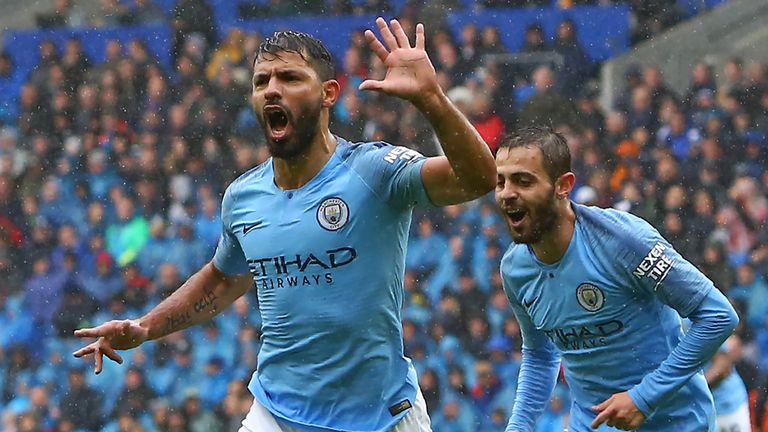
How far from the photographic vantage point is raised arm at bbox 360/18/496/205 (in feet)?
13.1

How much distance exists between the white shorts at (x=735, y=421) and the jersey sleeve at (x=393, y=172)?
2724 millimetres

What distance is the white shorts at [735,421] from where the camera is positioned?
663 centimetres

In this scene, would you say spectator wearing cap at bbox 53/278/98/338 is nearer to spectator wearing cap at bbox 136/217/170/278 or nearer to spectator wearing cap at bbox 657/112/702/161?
spectator wearing cap at bbox 136/217/170/278

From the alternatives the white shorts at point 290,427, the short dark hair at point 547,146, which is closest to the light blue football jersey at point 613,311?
the short dark hair at point 547,146

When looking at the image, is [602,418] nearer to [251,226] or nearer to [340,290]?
[340,290]

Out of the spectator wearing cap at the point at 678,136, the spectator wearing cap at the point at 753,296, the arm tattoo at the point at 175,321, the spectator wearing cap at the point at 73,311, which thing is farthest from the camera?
the spectator wearing cap at the point at 73,311

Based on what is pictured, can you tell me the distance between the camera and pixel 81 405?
1127cm

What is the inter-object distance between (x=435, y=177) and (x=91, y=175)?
8884 mm

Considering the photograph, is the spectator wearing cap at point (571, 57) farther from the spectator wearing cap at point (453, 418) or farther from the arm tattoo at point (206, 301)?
the arm tattoo at point (206, 301)

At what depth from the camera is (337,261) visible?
464 centimetres

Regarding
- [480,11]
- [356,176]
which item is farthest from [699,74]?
[356,176]

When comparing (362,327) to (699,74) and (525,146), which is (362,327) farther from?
(699,74)

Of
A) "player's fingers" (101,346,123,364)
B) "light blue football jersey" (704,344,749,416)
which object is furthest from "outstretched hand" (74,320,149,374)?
"light blue football jersey" (704,344,749,416)

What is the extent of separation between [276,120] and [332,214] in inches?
14.1
